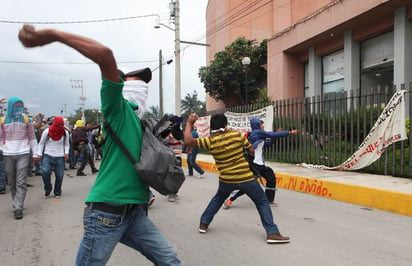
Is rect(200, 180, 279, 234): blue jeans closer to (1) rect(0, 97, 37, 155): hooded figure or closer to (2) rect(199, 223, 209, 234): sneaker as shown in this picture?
(2) rect(199, 223, 209, 234): sneaker

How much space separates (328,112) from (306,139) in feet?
→ 3.84

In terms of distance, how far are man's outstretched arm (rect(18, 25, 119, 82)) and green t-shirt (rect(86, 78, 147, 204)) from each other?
1.08ft

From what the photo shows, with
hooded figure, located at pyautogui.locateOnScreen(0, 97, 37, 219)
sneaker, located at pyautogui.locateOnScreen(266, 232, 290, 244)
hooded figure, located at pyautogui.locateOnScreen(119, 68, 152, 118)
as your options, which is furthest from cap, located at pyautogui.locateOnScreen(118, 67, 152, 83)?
hooded figure, located at pyautogui.locateOnScreen(0, 97, 37, 219)

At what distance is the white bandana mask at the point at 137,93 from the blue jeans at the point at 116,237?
0.70 metres

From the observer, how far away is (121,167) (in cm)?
197

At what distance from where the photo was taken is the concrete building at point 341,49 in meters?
13.3

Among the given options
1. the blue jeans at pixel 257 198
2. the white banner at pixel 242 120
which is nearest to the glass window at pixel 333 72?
the white banner at pixel 242 120

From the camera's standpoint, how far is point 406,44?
42.6 feet

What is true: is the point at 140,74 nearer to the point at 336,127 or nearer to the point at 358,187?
the point at 358,187

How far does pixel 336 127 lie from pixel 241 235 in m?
6.24

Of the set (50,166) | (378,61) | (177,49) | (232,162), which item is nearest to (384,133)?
(232,162)

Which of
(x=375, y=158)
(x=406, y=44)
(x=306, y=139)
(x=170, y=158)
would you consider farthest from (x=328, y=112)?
(x=170, y=158)

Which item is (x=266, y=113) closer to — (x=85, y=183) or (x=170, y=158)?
(x=85, y=183)

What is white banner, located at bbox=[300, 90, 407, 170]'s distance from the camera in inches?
282
